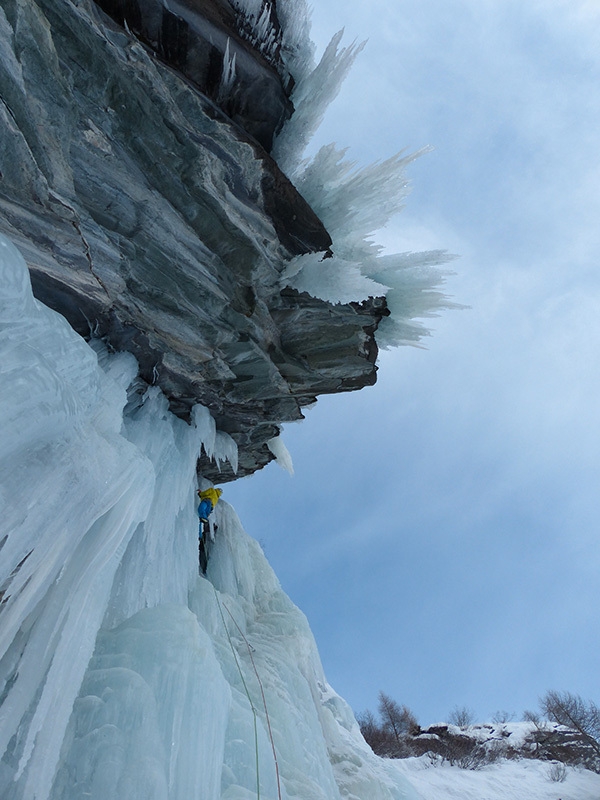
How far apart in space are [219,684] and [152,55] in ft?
19.3

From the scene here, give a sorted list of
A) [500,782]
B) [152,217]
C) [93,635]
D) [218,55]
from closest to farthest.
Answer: [93,635] < [152,217] < [218,55] < [500,782]

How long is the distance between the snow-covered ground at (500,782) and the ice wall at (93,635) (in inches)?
360

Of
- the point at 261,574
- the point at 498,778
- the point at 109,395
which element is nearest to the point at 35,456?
the point at 109,395

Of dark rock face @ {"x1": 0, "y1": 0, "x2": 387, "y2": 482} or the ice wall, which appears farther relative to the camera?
dark rock face @ {"x1": 0, "y1": 0, "x2": 387, "y2": 482}

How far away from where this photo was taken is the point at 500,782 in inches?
473

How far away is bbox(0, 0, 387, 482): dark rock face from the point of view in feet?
11.6

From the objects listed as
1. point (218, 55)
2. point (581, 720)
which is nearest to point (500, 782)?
point (581, 720)

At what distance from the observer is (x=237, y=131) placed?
15.1 ft

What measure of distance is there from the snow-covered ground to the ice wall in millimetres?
9132

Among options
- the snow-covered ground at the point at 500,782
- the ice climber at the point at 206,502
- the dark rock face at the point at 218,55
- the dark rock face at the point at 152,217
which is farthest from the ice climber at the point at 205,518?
the snow-covered ground at the point at 500,782

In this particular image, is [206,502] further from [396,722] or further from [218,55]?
[396,722]

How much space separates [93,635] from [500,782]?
49.5 feet

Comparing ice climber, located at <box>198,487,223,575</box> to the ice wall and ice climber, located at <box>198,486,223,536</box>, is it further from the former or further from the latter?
the ice wall

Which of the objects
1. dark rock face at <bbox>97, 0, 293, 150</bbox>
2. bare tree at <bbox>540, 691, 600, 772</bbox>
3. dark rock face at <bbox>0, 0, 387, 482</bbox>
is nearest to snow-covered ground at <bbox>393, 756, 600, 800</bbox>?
bare tree at <bbox>540, 691, 600, 772</bbox>
